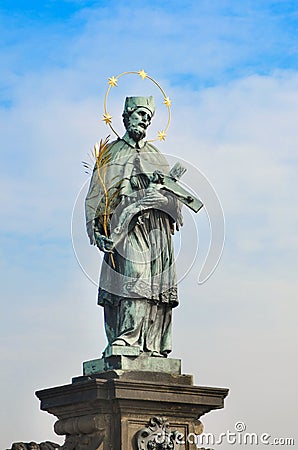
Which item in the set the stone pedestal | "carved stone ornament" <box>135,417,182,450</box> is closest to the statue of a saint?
the stone pedestal

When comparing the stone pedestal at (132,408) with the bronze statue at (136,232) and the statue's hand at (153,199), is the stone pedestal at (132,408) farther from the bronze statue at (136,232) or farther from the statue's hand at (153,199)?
the statue's hand at (153,199)

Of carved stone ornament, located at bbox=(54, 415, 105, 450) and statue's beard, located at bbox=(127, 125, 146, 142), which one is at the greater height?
statue's beard, located at bbox=(127, 125, 146, 142)

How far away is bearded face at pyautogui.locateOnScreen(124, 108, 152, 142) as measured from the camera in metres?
14.9

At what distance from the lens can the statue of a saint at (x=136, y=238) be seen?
14250 millimetres

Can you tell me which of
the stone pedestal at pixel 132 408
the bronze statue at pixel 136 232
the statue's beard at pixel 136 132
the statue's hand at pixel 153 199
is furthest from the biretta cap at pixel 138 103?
the stone pedestal at pixel 132 408

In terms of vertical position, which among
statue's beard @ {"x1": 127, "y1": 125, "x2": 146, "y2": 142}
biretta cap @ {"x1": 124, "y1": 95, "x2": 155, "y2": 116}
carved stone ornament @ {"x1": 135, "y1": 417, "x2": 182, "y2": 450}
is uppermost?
biretta cap @ {"x1": 124, "y1": 95, "x2": 155, "y2": 116}

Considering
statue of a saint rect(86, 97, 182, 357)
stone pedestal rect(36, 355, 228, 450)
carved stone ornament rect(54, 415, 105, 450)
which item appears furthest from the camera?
statue of a saint rect(86, 97, 182, 357)

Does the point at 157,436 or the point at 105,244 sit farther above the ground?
the point at 105,244

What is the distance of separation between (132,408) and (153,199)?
277 centimetres

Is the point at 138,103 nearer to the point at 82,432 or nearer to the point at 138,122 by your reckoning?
the point at 138,122

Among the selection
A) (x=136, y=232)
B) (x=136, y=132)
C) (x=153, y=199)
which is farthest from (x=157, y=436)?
(x=136, y=132)

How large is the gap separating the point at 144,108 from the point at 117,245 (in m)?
1.91

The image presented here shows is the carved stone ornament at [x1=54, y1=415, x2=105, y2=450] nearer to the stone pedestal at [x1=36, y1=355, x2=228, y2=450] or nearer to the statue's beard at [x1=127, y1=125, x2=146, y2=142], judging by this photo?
the stone pedestal at [x1=36, y1=355, x2=228, y2=450]

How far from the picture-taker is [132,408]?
1352 cm
